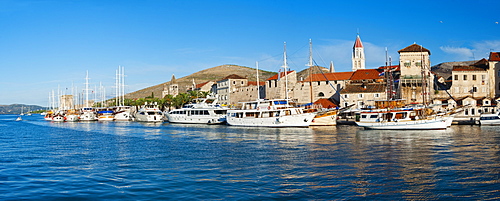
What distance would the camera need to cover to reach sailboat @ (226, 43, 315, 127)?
193ft

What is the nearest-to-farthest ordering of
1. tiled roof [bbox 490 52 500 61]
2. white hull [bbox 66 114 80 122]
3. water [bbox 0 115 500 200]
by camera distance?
water [bbox 0 115 500 200], tiled roof [bbox 490 52 500 61], white hull [bbox 66 114 80 122]

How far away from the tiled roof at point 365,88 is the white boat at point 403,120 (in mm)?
25179

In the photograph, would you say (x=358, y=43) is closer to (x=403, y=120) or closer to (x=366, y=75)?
(x=366, y=75)

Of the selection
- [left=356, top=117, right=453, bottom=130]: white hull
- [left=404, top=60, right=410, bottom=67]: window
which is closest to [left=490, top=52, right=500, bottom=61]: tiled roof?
[left=404, top=60, right=410, bottom=67]: window

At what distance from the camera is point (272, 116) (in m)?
61.5

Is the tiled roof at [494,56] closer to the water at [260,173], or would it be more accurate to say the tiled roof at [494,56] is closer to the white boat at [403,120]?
the white boat at [403,120]

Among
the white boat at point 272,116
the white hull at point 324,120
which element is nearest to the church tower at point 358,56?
the white boat at point 272,116

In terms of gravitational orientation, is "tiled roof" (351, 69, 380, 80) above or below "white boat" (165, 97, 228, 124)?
above

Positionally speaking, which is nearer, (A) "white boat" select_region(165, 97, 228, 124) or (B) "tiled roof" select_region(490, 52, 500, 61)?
(A) "white boat" select_region(165, 97, 228, 124)

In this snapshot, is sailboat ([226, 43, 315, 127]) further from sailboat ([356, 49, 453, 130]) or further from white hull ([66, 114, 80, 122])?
white hull ([66, 114, 80, 122])

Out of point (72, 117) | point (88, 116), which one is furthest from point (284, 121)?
point (72, 117)

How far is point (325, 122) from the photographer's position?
60.8 m

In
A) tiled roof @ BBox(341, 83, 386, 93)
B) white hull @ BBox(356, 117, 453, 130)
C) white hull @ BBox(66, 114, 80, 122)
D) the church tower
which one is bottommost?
white hull @ BBox(356, 117, 453, 130)

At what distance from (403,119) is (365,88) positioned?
29.5 meters
